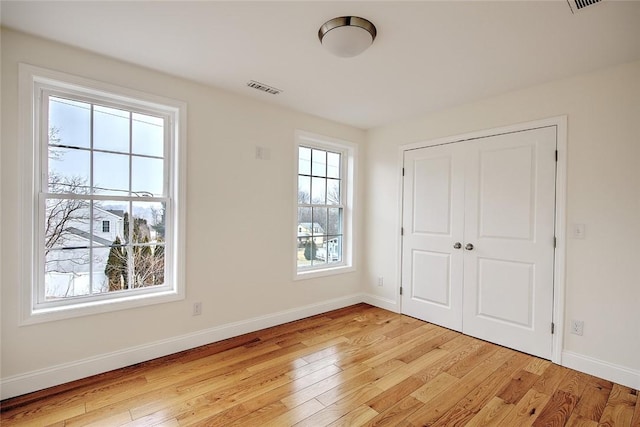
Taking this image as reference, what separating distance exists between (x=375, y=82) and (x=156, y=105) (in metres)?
1.91

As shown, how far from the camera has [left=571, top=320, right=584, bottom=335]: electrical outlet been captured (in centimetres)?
249

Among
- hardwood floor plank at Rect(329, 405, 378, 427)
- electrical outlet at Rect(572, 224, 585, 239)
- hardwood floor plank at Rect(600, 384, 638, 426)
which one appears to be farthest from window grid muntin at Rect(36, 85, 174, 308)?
electrical outlet at Rect(572, 224, 585, 239)

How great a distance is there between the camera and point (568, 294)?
101 inches

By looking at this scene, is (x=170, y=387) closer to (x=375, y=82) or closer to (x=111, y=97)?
(x=111, y=97)

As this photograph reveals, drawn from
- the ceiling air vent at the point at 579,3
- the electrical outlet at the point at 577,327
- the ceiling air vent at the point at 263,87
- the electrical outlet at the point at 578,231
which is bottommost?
the electrical outlet at the point at 577,327

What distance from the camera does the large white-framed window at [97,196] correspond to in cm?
214

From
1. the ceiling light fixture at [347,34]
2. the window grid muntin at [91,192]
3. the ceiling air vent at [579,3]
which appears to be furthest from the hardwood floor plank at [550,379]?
the window grid muntin at [91,192]

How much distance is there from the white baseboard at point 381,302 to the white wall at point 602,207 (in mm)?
1725

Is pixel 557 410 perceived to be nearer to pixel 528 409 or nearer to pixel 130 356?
pixel 528 409

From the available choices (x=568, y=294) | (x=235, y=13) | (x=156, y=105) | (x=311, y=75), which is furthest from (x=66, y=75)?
(x=568, y=294)

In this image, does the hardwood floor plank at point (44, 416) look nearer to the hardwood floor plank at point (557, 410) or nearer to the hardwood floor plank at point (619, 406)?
the hardwood floor plank at point (557, 410)

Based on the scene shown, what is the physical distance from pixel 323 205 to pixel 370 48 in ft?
6.78

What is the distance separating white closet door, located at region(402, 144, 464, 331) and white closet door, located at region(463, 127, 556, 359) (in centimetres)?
11

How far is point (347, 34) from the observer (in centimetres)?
190
